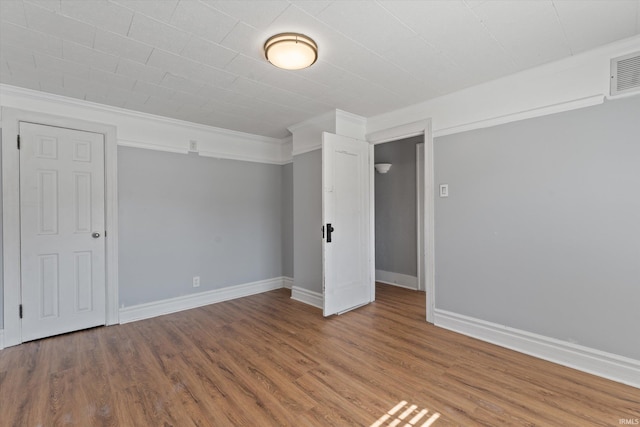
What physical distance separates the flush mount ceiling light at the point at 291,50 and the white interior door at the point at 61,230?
8.02 ft

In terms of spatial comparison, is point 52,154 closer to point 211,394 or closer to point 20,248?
point 20,248

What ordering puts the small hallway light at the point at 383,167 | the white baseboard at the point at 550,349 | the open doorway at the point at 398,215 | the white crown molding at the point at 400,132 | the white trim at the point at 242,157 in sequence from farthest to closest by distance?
the small hallway light at the point at 383,167
the open doorway at the point at 398,215
the white trim at the point at 242,157
the white crown molding at the point at 400,132
the white baseboard at the point at 550,349

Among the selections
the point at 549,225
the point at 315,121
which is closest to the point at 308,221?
the point at 315,121

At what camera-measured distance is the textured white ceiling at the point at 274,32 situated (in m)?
1.77

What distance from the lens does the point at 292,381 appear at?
2.20 m

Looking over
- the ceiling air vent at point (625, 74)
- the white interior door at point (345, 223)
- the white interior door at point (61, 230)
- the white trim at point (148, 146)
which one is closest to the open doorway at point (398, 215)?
the white interior door at point (345, 223)

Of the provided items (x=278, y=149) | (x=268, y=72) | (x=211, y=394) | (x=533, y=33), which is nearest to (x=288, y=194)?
(x=278, y=149)

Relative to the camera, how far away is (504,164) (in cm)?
273

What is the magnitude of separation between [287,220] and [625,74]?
160 inches

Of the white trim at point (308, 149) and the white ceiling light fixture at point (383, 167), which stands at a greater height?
the white trim at point (308, 149)

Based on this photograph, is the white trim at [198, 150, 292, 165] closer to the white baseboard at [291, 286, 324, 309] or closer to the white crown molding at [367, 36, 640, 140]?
the white baseboard at [291, 286, 324, 309]

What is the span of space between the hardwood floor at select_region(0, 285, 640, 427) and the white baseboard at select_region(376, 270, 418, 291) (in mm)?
1563

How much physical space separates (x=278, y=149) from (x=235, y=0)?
3276mm

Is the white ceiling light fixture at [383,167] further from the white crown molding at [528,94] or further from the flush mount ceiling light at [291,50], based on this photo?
the flush mount ceiling light at [291,50]
